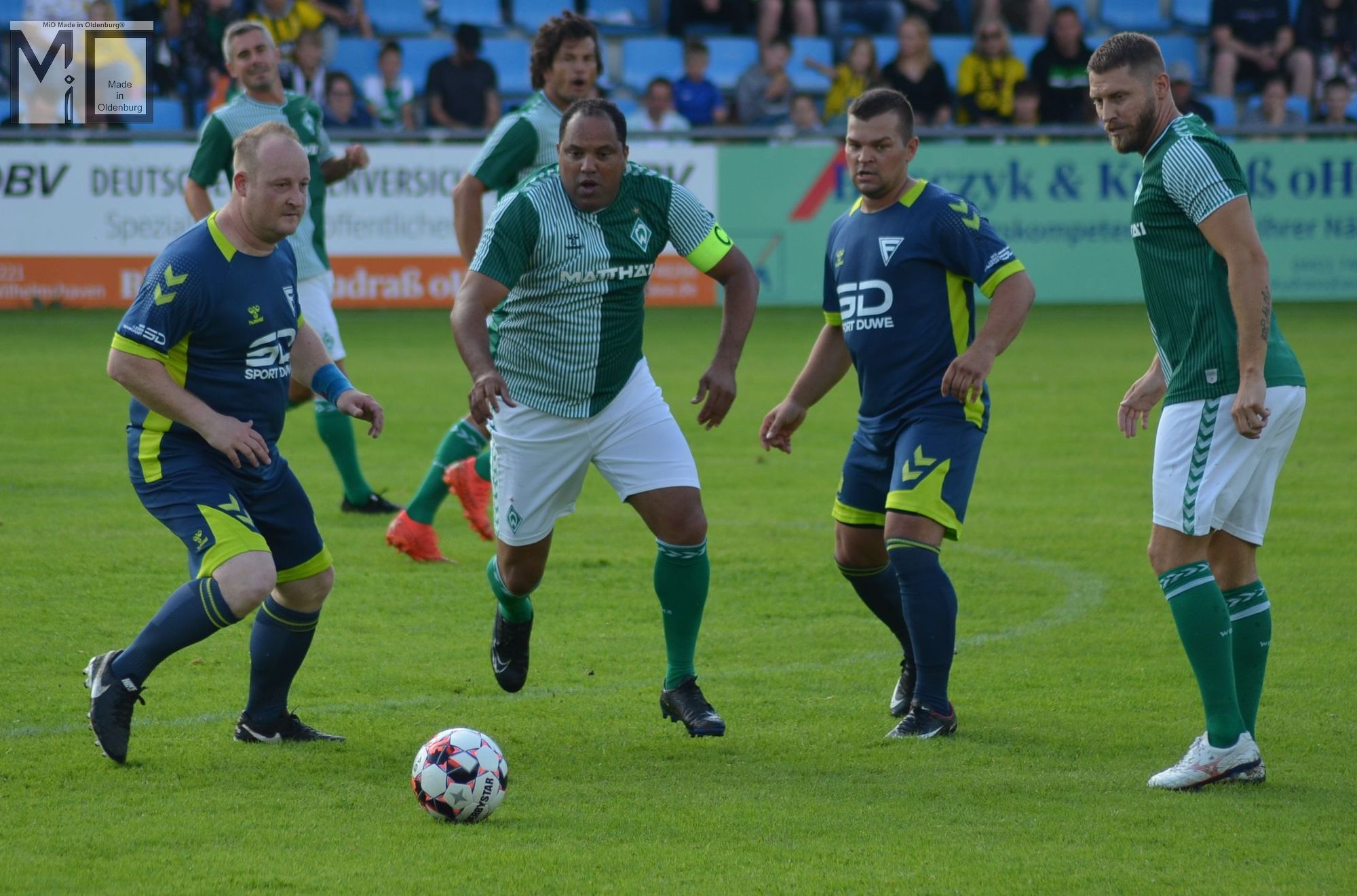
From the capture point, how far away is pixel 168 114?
19547 millimetres

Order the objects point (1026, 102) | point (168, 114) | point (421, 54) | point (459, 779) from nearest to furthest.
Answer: point (459, 779)
point (168, 114)
point (1026, 102)
point (421, 54)

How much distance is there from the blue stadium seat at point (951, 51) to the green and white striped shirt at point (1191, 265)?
730 inches

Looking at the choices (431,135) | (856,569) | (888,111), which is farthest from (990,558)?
(431,135)

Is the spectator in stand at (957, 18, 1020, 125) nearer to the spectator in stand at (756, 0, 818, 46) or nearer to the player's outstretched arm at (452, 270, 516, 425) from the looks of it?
the spectator in stand at (756, 0, 818, 46)

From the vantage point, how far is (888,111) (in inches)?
222

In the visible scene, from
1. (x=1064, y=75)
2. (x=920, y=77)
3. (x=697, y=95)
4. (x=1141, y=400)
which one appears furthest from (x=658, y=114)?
(x=1141, y=400)

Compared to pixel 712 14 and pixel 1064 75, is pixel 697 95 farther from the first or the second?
pixel 1064 75

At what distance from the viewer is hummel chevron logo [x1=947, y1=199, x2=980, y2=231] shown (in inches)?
225

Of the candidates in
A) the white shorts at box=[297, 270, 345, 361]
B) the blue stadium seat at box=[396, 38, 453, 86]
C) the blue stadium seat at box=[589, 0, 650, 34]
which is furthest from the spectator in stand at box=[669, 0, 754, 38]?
the white shorts at box=[297, 270, 345, 361]

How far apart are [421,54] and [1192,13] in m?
11.4

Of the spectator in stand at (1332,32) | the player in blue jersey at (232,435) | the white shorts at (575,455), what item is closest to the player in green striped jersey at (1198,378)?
the white shorts at (575,455)

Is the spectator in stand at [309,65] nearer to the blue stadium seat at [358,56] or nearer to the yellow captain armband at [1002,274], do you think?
the blue stadium seat at [358,56]

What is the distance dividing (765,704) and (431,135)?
13340mm

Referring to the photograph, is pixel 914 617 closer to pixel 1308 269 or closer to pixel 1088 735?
pixel 1088 735
